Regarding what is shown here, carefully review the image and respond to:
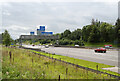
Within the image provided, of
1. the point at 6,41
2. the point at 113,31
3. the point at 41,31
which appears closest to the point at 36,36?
the point at 41,31

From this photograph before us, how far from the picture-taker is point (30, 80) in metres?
6.31

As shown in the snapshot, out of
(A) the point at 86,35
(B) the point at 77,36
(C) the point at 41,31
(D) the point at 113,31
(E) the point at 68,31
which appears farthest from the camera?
(E) the point at 68,31

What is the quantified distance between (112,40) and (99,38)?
994cm

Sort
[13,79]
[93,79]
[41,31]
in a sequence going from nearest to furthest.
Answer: [13,79]
[93,79]
[41,31]

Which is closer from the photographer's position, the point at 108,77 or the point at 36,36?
the point at 108,77

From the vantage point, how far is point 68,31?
10650cm

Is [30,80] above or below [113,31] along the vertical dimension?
below

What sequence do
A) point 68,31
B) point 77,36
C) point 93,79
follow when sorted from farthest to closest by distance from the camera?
point 68,31 < point 77,36 < point 93,79

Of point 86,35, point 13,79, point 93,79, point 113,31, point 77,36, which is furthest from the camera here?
point 77,36

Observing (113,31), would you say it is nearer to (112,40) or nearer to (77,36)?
(112,40)

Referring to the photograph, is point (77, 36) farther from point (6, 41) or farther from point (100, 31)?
point (6, 41)

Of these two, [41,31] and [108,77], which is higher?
[41,31]

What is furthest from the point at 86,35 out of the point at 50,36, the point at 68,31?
the point at 50,36

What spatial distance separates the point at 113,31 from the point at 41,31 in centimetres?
3577
